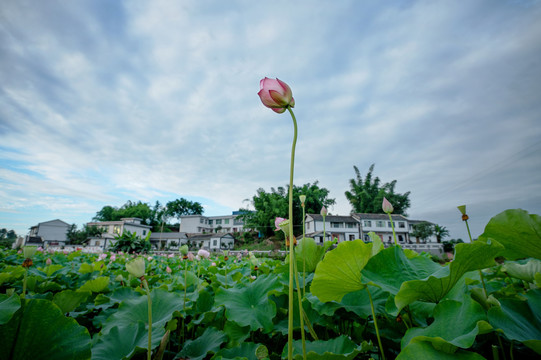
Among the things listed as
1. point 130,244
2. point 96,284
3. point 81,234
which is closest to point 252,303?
point 96,284

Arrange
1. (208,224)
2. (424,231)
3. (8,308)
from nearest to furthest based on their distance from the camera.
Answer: (8,308) < (424,231) < (208,224)

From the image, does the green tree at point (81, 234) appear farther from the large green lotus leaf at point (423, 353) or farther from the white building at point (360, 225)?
the large green lotus leaf at point (423, 353)

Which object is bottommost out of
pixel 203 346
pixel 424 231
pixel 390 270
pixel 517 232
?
pixel 203 346

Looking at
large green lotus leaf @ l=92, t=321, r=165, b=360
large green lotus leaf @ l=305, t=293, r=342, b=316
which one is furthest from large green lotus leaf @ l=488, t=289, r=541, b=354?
large green lotus leaf @ l=92, t=321, r=165, b=360

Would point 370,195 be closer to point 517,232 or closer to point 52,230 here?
point 517,232

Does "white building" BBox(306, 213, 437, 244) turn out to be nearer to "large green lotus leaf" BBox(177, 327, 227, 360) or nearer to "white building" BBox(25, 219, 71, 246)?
"large green lotus leaf" BBox(177, 327, 227, 360)

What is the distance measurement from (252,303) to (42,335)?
2.02 ft

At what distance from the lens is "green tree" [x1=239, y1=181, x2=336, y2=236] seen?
76.8 ft

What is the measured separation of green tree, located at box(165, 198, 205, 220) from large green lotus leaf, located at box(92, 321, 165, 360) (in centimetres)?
4337

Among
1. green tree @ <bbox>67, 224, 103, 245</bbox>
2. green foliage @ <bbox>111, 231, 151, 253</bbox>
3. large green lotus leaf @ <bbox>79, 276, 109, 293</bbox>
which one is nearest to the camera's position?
large green lotus leaf @ <bbox>79, 276, 109, 293</bbox>

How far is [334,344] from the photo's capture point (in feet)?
1.93

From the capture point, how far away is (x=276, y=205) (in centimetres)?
2333

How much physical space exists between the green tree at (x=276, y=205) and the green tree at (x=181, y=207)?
19809 mm

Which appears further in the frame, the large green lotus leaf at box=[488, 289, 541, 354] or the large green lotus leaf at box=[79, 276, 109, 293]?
the large green lotus leaf at box=[79, 276, 109, 293]
